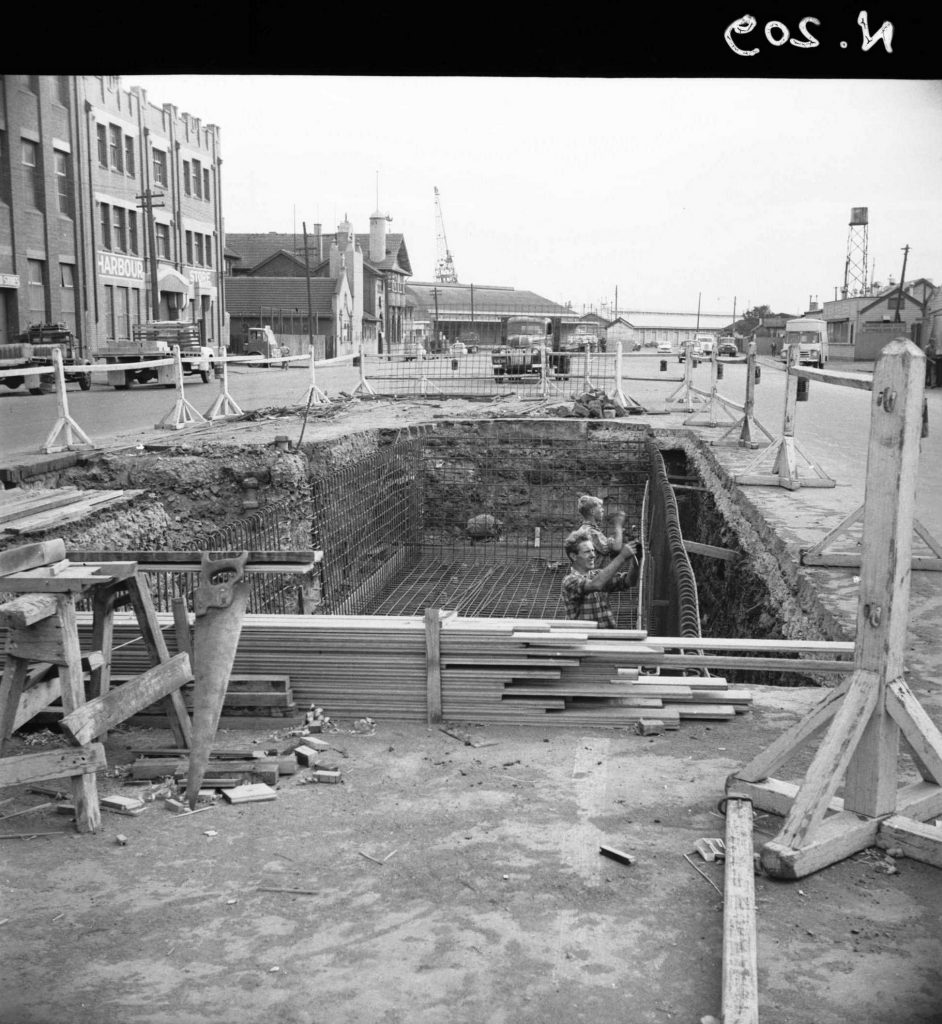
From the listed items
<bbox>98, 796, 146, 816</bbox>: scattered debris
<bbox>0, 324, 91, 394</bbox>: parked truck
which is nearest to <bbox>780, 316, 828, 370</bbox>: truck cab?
<bbox>0, 324, 91, 394</bbox>: parked truck

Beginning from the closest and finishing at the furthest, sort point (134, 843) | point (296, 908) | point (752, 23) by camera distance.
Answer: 1. point (752, 23)
2. point (296, 908)
3. point (134, 843)

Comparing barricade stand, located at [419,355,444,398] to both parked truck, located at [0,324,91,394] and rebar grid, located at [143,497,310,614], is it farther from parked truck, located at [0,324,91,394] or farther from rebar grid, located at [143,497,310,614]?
rebar grid, located at [143,497,310,614]

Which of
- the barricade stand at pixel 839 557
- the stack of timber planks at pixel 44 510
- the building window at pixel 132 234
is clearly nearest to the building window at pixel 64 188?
the building window at pixel 132 234

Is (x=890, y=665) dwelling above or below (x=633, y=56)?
below

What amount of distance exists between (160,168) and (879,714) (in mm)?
23901

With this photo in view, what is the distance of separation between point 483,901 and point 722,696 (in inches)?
86.3

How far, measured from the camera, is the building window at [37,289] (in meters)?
26.3

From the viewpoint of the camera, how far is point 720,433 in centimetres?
1667

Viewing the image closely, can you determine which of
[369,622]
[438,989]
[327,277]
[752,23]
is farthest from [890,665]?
[327,277]

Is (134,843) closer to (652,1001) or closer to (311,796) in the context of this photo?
(311,796)

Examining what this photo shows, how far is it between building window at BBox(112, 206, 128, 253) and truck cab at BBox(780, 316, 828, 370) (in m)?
18.9

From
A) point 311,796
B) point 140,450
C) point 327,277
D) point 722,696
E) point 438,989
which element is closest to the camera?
point 438,989

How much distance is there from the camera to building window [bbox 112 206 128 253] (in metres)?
28.4

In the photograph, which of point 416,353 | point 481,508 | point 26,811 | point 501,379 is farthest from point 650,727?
point 416,353
